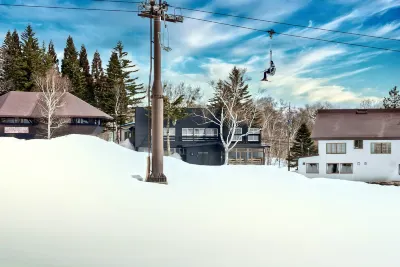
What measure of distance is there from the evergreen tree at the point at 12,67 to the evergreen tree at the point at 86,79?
971 cm

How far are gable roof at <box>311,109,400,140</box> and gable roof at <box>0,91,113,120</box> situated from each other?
81.5 ft

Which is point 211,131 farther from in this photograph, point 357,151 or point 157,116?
point 157,116

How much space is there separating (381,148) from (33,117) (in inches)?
1480

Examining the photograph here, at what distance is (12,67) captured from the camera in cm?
4747

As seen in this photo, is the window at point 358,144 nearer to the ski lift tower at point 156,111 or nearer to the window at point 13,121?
the ski lift tower at point 156,111

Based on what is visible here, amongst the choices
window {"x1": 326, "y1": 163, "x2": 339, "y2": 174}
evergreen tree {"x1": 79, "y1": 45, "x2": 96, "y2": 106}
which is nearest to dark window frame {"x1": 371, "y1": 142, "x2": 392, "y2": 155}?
window {"x1": 326, "y1": 163, "x2": 339, "y2": 174}

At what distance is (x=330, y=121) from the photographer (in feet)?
111

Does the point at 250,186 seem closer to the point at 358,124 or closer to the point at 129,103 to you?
the point at 358,124

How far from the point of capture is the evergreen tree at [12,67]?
45.6 meters

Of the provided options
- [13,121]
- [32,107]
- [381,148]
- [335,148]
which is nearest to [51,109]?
[32,107]

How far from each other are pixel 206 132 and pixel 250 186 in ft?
95.8

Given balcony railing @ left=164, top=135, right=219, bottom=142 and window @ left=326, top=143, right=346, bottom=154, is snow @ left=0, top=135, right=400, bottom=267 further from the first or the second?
balcony railing @ left=164, top=135, right=219, bottom=142

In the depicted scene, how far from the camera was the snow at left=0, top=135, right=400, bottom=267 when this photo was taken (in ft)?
17.9

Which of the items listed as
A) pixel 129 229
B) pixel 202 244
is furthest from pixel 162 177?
pixel 202 244
